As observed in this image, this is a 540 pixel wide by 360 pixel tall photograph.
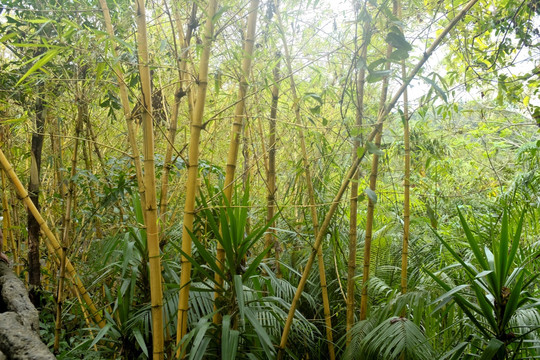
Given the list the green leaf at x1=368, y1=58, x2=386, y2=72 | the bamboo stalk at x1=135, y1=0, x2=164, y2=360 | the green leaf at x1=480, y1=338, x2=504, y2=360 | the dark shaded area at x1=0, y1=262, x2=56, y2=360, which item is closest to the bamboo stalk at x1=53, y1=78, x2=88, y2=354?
the dark shaded area at x1=0, y1=262, x2=56, y2=360

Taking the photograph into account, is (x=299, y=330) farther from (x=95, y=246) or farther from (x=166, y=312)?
(x=95, y=246)

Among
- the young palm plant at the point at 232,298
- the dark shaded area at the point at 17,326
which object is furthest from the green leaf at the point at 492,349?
the dark shaded area at the point at 17,326

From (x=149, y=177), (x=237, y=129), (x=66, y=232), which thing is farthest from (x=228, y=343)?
(x=66, y=232)

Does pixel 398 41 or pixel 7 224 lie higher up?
pixel 398 41

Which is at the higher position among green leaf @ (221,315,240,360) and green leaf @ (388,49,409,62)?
green leaf @ (388,49,409,62)

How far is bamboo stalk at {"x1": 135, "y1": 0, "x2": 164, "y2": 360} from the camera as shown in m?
1.26

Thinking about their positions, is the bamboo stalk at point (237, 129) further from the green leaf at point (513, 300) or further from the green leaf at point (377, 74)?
the green leaf at point (513, 300)

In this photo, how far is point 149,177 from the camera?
4.30 ft

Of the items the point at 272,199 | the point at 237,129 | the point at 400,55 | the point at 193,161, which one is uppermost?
the point at 400,55

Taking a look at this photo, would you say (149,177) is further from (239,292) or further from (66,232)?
(66,232)

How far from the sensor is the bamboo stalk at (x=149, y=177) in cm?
126

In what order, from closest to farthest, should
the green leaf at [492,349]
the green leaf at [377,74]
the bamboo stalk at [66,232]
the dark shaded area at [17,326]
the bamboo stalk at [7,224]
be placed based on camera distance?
the green leaf at [377,74] < the green leaf at [492,349] < the dark shaded area at [17,326] < the bamboo stalk at [66,232] < the bamboo stalk at [7,224]

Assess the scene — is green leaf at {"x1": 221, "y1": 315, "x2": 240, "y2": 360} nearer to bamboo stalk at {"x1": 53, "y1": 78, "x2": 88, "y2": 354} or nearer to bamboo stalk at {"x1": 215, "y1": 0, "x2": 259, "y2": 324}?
bamboo stalk at {"x1": 215, "y1": 0, "x2": 259, "y2": 324}

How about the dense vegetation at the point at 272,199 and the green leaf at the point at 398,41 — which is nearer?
the green leaf at the point at 398,41
